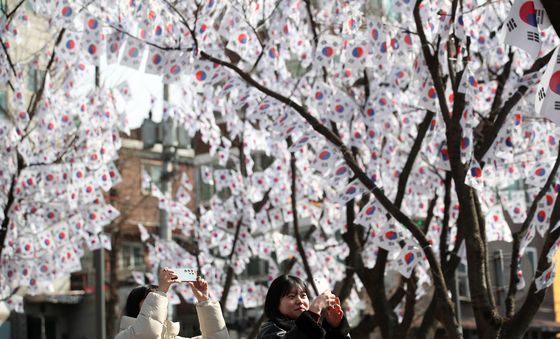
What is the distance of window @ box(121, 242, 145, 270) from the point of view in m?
→ 34.8

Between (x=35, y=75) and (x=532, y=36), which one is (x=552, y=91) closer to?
(x=532, y=36)

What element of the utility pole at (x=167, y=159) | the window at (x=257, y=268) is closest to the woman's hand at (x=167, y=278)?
the utility pole at (x=167, y=159)

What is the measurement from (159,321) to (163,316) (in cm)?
4

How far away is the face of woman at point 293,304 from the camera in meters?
5.05

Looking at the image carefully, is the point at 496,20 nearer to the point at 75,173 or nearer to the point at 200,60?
the point at 200,60

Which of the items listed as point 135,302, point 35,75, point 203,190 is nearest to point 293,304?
point 135,302

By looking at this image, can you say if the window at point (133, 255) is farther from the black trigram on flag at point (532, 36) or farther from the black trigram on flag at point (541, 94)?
the black trigram on flag at point (541, 94)

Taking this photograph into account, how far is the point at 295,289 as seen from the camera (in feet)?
16.7

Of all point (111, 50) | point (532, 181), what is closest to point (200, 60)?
point (111, 50)

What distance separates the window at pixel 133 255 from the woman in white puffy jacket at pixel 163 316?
29225 mm

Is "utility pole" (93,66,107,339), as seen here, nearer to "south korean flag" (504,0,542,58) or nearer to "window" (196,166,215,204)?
"south korean flag" (504,0,542,58)

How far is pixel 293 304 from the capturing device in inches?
199

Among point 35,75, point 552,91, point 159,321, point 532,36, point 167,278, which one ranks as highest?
point 35,75

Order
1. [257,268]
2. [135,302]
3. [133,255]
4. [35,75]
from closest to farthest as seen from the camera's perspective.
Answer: [135,302], [35,75], [257,268], [133,255]
